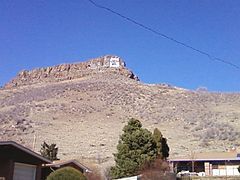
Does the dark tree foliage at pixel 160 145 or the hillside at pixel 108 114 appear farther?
the hillside at pixel 108 114

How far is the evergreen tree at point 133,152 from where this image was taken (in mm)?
35062

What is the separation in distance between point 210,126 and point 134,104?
81.5 ft

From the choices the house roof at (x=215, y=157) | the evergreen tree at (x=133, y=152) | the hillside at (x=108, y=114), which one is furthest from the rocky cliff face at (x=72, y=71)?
the evergreen tree at (x=133, y=152)

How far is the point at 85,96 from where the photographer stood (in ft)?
351

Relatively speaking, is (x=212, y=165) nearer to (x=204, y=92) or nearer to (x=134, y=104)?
(x=134, y=104)

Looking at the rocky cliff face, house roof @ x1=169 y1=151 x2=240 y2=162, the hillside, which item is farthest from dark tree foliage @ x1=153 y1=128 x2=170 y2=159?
the rocky cliff face

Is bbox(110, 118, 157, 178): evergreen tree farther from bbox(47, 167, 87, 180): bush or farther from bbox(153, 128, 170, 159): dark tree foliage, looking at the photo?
bbox(47, 167, 87, 180): bush

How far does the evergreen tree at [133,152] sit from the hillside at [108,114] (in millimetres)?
17785

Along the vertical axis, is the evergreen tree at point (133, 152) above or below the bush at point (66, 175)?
above

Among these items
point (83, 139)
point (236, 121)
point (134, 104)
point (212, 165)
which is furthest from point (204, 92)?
point (212, 165)

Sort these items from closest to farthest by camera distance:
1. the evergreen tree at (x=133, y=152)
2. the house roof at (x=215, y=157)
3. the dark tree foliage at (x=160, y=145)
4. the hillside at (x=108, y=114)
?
the evergreen tree at (x=133, y=152), the dark tree foliage at (x=160, y=145), the house roof at (x=215, y=157), the hillside at (x=108, y=114)

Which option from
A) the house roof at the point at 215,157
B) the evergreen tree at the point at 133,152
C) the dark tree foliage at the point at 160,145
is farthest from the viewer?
the house roof at the point at 215,157

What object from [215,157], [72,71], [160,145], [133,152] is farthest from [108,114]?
[72,71]

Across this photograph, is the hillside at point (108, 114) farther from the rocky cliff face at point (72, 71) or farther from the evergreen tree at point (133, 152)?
the evergreen tree at point (133, 152)
